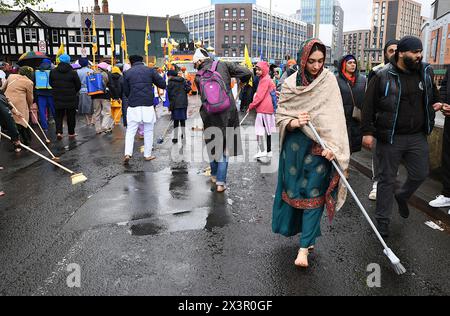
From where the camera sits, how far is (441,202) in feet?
16.6

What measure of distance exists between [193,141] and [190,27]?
397 ft

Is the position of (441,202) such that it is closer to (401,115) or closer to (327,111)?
(401,115)

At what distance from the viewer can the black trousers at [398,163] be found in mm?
4215

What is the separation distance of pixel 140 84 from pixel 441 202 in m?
5.41

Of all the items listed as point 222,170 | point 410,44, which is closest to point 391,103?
point 410,44

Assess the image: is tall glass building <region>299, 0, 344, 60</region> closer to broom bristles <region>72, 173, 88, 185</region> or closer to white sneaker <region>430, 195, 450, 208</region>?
broom bristles <region>72, 173, 88, 185</region>

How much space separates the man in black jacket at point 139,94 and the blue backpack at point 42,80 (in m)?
4.31

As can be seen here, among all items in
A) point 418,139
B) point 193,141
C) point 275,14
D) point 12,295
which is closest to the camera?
point 12,295

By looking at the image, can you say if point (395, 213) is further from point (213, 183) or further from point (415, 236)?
point (213, 183)

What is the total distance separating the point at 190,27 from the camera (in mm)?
124312

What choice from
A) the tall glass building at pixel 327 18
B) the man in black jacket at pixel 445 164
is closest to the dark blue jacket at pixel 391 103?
the man in black jacket at pixel 445 164

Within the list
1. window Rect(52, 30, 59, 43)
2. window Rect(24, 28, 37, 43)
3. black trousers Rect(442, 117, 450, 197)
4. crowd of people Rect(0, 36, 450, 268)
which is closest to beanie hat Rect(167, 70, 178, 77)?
crowd of people Rect(0, 36, 450, 268)

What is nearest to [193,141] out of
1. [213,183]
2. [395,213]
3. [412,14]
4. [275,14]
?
[213,183]

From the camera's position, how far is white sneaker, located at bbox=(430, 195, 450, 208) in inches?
199
